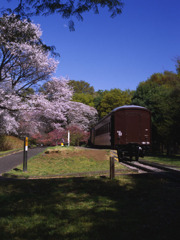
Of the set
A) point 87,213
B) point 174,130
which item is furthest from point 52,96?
point 87,213

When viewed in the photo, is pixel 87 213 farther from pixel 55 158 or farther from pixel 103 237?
pixel 55 158

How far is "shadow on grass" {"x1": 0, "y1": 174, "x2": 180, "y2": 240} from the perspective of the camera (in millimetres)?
4102

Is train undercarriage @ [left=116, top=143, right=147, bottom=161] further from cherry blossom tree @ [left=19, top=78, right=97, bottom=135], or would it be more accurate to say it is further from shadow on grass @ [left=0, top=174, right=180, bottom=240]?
cherry blossom tree @ [left=19, top=78, right=97, bottom=135]

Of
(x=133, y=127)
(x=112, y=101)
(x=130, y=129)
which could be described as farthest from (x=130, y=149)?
→ (x=112, y=101)

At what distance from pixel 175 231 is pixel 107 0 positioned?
21.0 feet

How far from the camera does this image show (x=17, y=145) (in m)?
31.0

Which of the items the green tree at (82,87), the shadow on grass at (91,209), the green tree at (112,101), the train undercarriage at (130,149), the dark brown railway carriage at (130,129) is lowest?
the shadow on grass at (91,209)

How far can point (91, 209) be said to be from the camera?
5383 mm

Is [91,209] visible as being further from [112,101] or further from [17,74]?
[112,101]

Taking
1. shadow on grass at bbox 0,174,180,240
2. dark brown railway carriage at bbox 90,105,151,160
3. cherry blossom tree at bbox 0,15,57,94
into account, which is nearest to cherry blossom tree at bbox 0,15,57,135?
cherry blossom tree at bbox 0,15,57,94

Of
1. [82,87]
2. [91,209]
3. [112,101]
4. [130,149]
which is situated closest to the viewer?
[91,209]

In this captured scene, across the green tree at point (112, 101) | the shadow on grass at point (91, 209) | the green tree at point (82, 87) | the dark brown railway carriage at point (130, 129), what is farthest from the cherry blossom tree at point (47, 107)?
the green tree at point (82, 87)

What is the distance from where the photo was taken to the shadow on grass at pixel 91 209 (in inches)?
161

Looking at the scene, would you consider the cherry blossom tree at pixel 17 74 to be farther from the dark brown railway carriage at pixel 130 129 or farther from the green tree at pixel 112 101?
the green tree at pixel 112 101
